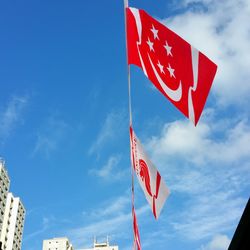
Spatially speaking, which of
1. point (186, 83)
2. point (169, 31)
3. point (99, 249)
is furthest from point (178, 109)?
point (99, 249)

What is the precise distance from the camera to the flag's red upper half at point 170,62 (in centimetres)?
796

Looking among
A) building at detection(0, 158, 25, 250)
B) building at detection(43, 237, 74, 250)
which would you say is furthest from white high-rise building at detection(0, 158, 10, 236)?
building at detection(43, 237, 74, 250)

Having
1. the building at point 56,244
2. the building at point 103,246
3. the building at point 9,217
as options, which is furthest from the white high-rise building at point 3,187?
the building at point 103,246

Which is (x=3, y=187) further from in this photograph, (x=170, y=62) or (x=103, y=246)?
(x=170, y=62)

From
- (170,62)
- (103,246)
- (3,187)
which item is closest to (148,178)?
(170,62)

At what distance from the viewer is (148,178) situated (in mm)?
10641

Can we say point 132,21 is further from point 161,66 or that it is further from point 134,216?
point 134,216

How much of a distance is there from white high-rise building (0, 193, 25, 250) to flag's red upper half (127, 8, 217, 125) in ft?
269

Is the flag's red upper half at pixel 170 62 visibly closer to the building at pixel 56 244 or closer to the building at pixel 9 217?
the building at pixel 9 217

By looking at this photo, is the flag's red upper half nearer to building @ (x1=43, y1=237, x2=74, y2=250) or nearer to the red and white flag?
the red and white flag

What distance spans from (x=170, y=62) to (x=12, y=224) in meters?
89.0

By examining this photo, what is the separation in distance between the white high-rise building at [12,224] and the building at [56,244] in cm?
1966

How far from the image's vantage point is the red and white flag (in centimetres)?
1020

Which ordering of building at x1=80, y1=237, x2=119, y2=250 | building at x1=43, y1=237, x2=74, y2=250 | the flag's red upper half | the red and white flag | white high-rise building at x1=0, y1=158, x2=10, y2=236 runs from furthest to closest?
building at x1=80, y1=237, x2=119, y2=250
building at x1=43, y1=237, x2=74, y2=250
white high-rise building at x1=0, y1=158, x2=10, y2=236
the red and white flag
the flag's red upper half
